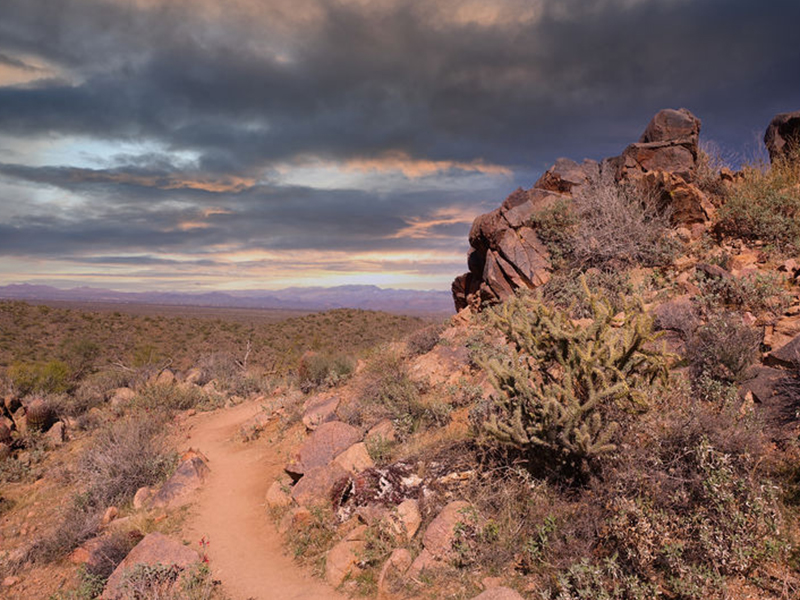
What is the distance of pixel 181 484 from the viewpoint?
8102 mm

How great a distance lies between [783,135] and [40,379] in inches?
1116

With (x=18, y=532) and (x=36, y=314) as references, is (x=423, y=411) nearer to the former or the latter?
(x=18, y=532)

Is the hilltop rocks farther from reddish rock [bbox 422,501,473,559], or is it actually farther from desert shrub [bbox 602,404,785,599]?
reddish rock [bbox 422,501,473,559]

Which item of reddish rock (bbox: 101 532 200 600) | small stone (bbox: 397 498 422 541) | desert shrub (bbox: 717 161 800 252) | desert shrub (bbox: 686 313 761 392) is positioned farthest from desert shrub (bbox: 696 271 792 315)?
reddish rock (bbox: 101 532 200 600)

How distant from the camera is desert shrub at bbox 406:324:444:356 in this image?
12.4 meters

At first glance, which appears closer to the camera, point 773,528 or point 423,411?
point 773,528

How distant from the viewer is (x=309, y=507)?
21.5 feet

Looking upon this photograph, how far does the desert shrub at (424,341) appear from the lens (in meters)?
12.4

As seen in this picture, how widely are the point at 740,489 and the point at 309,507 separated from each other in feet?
17.7

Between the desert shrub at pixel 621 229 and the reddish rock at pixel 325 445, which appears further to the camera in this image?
the desert shrub at pixel 621 229

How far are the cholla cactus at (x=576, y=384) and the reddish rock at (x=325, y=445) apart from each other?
143 inches

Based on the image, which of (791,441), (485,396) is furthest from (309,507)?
(791,441)

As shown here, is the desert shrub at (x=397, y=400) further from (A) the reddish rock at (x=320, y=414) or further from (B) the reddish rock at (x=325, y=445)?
(B) the reddish rock at (x=325, y=445)

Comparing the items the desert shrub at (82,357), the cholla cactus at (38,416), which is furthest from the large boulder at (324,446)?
the desert shrub at (82,357)
